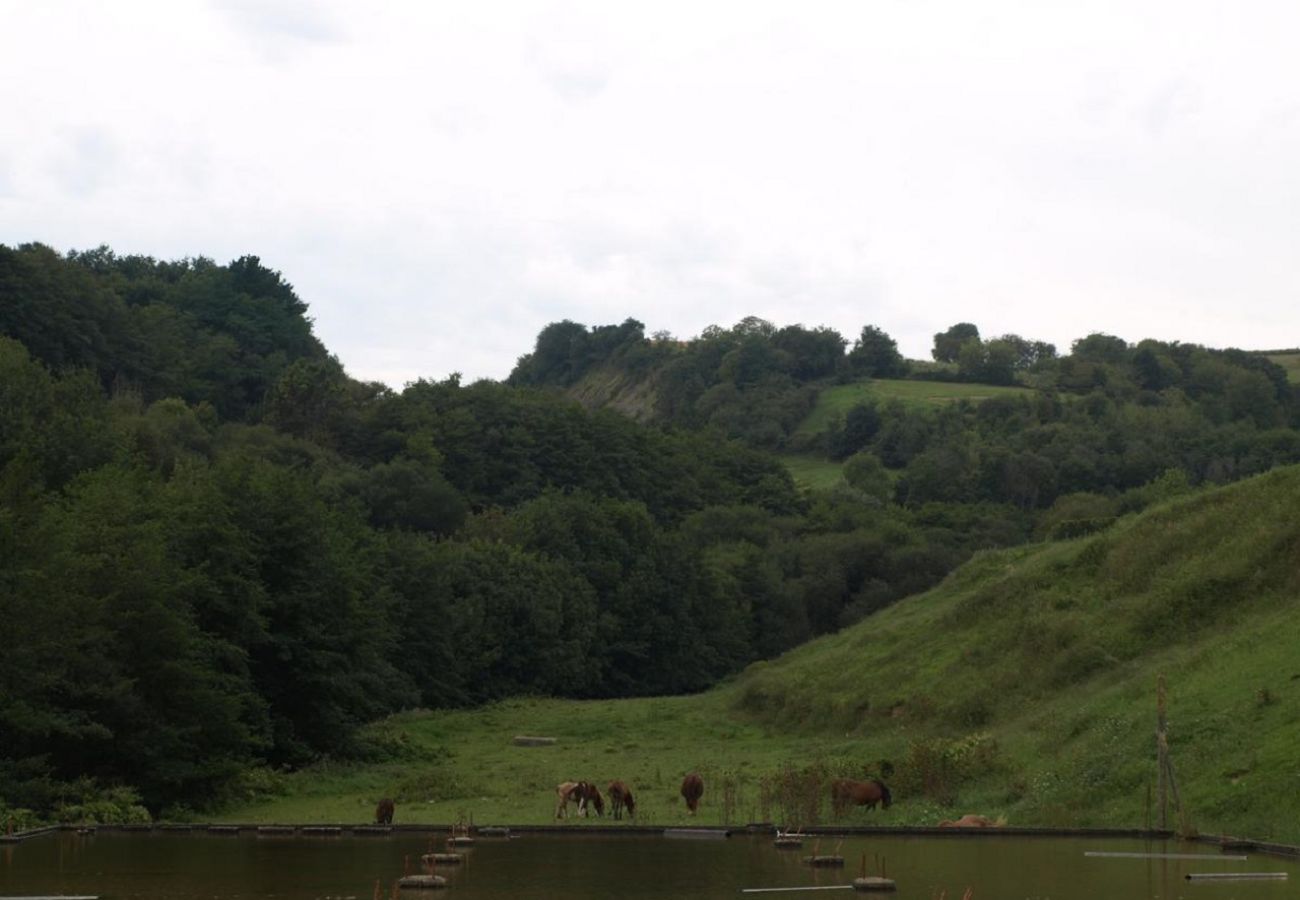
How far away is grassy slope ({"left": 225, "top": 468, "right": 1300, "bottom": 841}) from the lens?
118 feet

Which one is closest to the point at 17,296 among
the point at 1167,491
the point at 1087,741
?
the point at 1167,491

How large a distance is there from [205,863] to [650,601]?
7846 centimetres

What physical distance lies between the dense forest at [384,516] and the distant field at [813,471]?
2756 mm

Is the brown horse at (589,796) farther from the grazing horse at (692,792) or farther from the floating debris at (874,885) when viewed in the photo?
the floating debris at (874,885)

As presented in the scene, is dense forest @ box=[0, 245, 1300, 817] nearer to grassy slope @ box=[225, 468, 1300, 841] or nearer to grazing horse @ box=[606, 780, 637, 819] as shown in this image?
grassy slope @ box=[225, 468, 1300, 841]

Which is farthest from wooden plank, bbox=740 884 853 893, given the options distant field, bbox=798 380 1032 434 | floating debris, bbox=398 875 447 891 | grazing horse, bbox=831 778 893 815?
distant field, bbox=798 380 1032 434

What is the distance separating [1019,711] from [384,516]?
72207 mm

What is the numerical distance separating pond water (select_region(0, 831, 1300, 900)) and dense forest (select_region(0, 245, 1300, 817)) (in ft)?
28.9

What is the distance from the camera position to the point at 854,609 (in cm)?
11462

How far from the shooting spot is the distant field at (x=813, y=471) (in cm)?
16850

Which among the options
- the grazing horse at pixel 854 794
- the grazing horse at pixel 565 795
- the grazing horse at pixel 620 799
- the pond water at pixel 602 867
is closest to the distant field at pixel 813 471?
the grazing horse at pixel 854 794

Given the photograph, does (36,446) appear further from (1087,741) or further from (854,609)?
(854,609)

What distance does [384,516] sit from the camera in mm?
116500

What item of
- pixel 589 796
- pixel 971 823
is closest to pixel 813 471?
pixel 589 796
